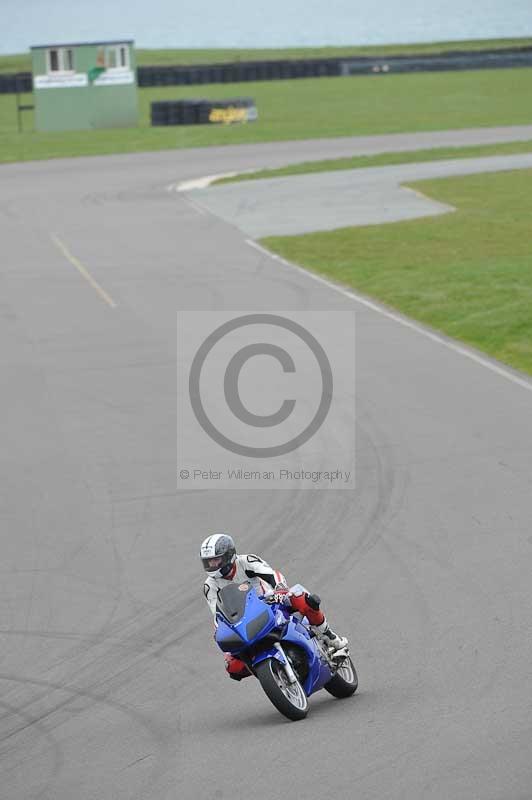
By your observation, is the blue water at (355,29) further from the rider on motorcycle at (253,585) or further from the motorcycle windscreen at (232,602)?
the motorcycle windscreen at (232,602)

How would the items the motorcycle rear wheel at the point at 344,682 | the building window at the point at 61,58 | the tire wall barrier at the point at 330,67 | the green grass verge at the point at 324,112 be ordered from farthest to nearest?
the tire wall barrier at the point at 330,67 < the building window at the point at 61,58 < the green grass verge at the point at 324,112 < the motorcycle rear wheel at the point at 344,682

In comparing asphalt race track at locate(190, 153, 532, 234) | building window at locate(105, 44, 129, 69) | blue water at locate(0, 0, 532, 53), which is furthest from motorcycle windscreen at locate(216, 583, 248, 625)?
blue water at locate(0, 0, 532, 53)

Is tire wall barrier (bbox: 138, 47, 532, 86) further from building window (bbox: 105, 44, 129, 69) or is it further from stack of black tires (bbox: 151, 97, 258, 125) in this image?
building window (bbox: 105, 44, 129, 69)

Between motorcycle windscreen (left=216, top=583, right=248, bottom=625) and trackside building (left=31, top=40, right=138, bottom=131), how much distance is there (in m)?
56.0

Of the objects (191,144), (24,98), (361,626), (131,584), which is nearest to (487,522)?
(361,626)

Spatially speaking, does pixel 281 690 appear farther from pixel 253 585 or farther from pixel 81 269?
pixel 81 269

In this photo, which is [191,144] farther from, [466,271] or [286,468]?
[286,468]

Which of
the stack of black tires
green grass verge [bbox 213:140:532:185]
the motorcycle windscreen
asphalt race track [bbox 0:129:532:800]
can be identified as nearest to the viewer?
asphalt race track [bbox 0:129:532:800]

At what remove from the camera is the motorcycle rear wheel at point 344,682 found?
9938 mm

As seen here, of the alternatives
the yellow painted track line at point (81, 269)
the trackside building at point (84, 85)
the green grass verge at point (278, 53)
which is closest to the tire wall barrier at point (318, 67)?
the green grass verge at point (278, 53)

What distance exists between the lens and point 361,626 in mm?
11414

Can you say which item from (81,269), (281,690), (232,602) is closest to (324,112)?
(81,269)

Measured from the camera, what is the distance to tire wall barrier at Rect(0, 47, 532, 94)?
8225 cm

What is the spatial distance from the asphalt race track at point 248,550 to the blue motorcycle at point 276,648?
22cm
